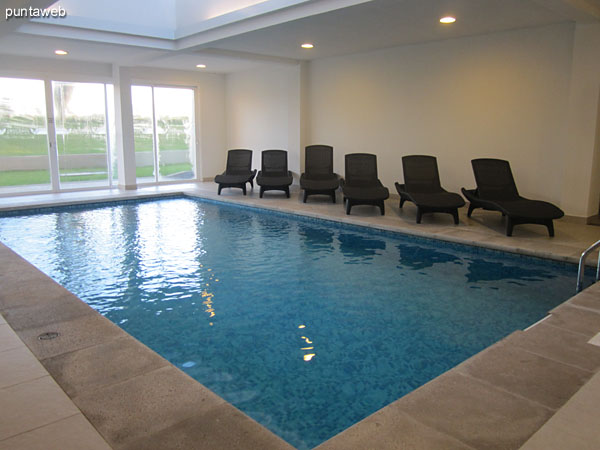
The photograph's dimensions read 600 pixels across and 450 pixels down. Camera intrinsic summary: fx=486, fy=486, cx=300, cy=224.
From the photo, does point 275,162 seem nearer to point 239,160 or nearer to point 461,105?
point 239,160

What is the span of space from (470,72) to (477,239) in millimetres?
3554

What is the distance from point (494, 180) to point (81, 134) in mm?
9203

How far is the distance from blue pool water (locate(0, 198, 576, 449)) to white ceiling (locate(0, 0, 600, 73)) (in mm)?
3082

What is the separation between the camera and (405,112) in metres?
9.45

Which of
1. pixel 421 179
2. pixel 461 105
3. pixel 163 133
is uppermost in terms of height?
pixel 461 105

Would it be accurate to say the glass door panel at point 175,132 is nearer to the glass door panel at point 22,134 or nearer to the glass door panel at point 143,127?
the glass door panel at point 143,127

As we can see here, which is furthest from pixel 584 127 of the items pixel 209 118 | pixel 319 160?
pixel 209 118

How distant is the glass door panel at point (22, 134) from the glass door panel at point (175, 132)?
2.79 metres

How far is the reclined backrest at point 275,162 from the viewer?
10766 mm

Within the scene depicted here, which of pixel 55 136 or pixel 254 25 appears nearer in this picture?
pixel 254 25

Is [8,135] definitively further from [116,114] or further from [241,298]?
[241,298]

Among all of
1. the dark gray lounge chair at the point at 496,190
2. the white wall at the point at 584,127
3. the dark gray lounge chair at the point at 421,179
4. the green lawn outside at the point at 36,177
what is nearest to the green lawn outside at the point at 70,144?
the green lawn outside at the point at 36,177

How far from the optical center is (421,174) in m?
8.34

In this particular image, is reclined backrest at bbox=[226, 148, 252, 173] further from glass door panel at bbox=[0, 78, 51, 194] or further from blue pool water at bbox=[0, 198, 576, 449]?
glass door panel at bbox=[0, 78, 51, 194]
